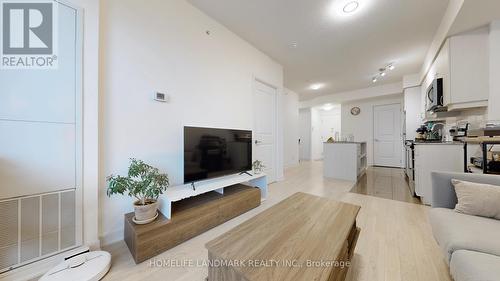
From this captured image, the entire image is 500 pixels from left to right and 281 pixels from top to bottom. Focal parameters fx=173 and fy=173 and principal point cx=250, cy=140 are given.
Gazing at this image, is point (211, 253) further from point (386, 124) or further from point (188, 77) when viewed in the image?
point (386, 124)

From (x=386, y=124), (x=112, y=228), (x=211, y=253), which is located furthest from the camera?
(x=386, y=124)

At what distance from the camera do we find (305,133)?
7.88 metres

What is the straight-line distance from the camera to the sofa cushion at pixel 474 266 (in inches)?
30.7

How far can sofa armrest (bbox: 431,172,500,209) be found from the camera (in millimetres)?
1426

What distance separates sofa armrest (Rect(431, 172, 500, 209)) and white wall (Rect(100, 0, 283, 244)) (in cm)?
253

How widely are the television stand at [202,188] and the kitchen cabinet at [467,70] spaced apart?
118 inches

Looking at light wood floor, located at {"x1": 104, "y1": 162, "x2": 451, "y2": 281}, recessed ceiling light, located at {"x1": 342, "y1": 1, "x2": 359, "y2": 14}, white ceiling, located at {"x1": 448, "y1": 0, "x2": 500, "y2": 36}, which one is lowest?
light wood floor, located at {"x1": 104, "y1": 162, "x2": 451, "y2": 281}

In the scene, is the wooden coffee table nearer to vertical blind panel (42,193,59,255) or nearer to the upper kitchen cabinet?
vertical blind panel (42,193,59,255)

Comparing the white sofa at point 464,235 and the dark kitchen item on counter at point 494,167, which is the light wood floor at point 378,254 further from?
the dark kitchen item on counter at point 494,167

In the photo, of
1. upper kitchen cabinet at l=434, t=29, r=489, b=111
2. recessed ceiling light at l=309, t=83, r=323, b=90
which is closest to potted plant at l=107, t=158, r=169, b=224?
upper kitchen cabinet at l=434, t=29, r=489, b=111

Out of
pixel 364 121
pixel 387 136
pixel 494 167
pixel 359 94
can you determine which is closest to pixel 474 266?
pixel 494 167

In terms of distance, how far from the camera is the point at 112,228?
5.63 ft

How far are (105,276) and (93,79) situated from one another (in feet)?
5.22

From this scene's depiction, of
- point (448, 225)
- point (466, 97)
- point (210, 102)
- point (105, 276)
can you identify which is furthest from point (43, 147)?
point (466, 97)
